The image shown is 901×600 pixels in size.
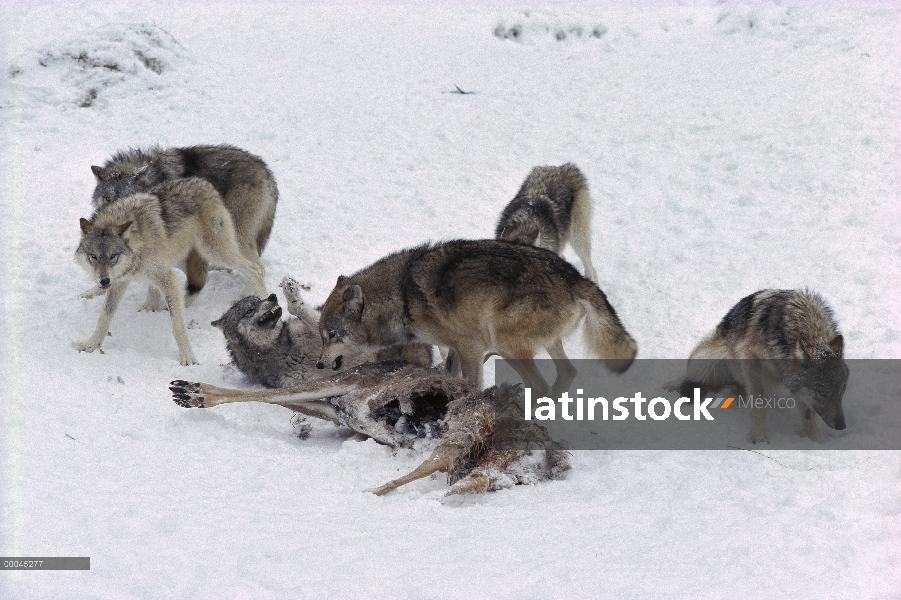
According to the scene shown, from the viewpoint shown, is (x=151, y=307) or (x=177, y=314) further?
(x=151, y=307)

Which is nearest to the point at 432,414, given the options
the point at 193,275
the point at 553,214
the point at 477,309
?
the point at 477,309

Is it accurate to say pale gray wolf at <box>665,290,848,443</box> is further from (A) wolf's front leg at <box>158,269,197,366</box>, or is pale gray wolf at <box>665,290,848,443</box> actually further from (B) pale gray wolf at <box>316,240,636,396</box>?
(A) wolf's front leg at <box>158,269,197,366</box>

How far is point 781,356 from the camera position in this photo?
641 centimetres

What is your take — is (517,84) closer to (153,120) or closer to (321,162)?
(321,162)

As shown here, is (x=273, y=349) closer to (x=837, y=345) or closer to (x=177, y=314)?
(x=177, y=314)

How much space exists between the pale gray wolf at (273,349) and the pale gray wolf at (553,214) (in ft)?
8.46

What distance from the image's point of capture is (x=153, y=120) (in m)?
12.5

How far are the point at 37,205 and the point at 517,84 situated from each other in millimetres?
9026

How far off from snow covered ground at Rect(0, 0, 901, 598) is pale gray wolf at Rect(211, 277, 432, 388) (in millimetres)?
458

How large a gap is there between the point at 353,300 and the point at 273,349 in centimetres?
104

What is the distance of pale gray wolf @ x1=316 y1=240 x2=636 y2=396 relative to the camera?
6.21 metres

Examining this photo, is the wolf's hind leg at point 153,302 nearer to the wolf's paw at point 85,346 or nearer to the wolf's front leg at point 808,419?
the wolf's paw at point 85,346

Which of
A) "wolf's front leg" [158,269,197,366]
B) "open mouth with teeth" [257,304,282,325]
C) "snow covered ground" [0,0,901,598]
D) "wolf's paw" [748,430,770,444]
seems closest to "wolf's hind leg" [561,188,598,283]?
"snow covered ground" [0,0,901,598]

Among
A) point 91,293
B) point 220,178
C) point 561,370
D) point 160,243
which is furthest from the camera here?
point 220,178
